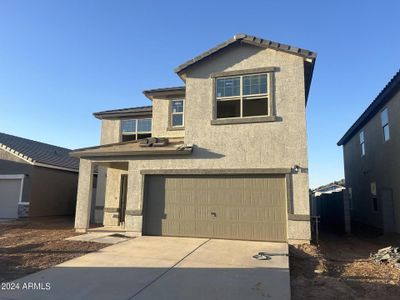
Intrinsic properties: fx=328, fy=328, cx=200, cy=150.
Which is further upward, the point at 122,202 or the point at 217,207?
the point at 122,202

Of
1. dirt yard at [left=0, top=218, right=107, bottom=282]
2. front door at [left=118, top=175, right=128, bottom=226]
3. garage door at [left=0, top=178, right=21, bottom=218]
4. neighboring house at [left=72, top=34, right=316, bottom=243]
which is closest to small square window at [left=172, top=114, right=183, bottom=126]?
neighboring house at [left=72, top=34, right=316, bottom=243]

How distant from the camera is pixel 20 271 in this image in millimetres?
7793

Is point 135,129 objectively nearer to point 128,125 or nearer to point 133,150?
point 128,125

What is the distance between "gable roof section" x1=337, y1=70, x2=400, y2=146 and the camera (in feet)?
47.9

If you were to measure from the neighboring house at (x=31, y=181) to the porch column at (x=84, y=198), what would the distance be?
831 cm

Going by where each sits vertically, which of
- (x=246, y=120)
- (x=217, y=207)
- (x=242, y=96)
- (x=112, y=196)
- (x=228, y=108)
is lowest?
(x=217, y=207)

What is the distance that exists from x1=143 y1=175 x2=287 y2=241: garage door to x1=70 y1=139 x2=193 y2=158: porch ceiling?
1.05m

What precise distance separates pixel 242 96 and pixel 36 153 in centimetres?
1640

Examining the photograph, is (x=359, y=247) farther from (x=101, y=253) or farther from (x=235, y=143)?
(x=101, y=253)

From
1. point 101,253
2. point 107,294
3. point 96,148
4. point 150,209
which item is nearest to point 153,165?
point 150,209

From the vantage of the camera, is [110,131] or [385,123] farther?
[110,131]

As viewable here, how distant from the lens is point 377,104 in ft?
56.6

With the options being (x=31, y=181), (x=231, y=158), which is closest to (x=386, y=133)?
(x=231, y=158)

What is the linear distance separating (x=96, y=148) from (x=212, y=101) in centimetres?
559
